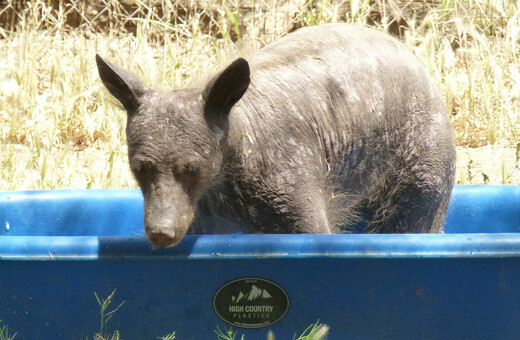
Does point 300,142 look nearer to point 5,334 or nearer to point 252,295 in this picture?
point 252,295

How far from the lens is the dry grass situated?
660cm

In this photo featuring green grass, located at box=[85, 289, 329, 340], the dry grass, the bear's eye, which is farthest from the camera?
the dry grass

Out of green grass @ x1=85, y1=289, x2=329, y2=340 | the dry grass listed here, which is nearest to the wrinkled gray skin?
green grass @ x1=85, y1=289, x2=329, y2=340

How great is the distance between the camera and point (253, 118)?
3957 millimetres

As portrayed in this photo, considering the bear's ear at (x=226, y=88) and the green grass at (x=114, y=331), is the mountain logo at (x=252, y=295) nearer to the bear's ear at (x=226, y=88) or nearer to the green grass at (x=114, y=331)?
the green grass at (x=114, y=331)

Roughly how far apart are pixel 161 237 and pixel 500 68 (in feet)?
16.9

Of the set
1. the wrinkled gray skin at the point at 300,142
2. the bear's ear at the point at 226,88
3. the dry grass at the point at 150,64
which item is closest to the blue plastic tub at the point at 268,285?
the wrinkled gray skin at the point at 300,142

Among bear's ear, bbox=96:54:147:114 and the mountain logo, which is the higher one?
bear's ear, bbox=96:54:147:114

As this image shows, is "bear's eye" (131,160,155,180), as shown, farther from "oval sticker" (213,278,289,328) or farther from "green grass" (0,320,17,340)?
"green grass" (0,320,17,340)

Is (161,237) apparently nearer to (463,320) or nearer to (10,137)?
(463,320)

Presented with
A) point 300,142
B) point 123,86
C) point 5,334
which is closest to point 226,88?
point 123,86

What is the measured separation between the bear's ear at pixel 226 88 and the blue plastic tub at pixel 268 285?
21.7 inches

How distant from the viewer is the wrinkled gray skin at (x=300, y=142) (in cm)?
353

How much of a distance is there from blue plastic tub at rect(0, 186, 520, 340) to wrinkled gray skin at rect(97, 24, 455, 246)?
27 centimetres
